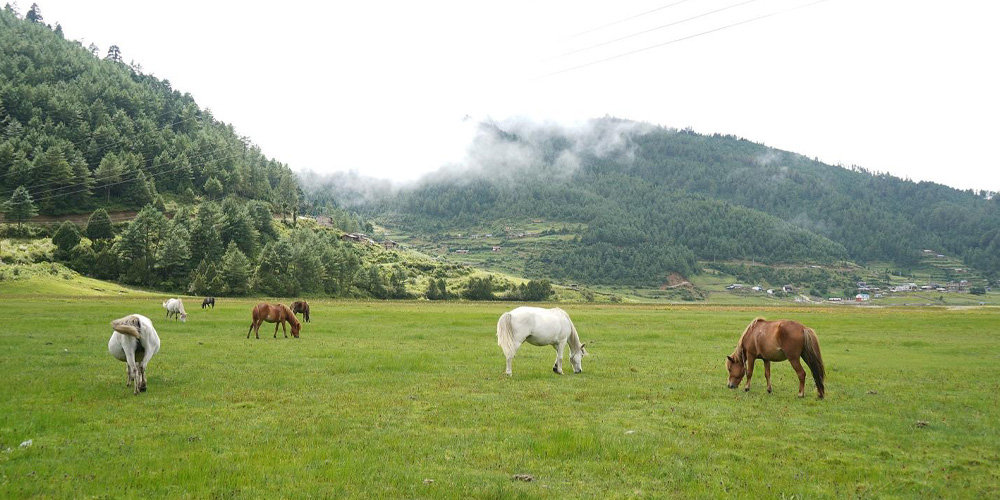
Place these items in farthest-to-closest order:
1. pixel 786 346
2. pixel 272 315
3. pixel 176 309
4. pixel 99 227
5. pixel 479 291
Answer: pixel 479 291 → pixel 99 227 → pixel 176 309 → pixel 272 315 → pixel 786 346

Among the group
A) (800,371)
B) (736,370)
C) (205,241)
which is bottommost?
(736,370)

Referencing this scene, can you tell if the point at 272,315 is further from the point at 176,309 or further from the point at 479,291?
the point at 479,291

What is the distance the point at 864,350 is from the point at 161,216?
123931 millimetres

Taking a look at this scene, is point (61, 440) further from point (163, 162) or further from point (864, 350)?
point (163, 162)

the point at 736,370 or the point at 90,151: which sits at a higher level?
the point at 90,151

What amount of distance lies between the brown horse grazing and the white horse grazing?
17948 mm

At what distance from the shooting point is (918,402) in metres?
16.6

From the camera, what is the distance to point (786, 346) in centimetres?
1652

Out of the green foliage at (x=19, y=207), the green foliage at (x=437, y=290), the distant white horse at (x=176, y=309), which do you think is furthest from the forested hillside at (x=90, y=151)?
the distant white horse at (x=176, y=309)

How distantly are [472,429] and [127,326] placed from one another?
10.3m

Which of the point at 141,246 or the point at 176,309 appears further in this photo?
the point at 141,246

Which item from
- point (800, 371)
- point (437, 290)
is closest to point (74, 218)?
point (437, 290)

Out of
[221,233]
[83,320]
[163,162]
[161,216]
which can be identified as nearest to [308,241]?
[221,233]

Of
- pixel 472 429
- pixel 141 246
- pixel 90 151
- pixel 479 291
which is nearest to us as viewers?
pixel 472 429
